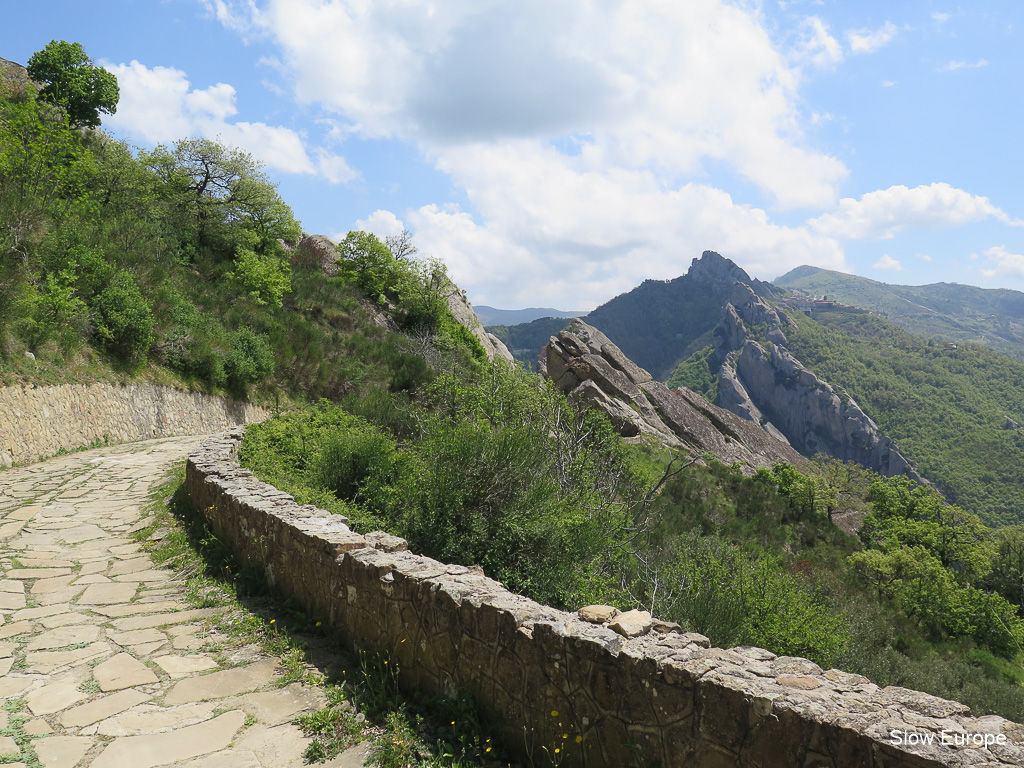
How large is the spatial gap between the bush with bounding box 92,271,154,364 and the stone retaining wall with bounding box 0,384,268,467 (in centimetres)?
112

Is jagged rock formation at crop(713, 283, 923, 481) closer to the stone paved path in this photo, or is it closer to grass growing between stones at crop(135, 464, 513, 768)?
grass growing between stones at crop(135, 464, 513, 768)

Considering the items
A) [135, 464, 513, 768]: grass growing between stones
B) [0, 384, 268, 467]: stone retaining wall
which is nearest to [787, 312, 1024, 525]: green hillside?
[0, 384, 268, 467]: stone retaining wall

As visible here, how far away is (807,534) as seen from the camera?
83.0 feet

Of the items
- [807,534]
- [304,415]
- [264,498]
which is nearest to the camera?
[264,498]

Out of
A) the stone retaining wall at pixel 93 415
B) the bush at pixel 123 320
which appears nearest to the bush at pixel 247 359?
the stone retaining wall at pixel 93 415

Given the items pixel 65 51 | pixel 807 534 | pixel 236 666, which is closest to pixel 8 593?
pixel 236 666

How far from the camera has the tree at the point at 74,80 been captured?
32.8 meters

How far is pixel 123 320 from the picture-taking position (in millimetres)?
14992

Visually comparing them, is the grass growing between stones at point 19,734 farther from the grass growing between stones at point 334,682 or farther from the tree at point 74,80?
the tree at point 74,80

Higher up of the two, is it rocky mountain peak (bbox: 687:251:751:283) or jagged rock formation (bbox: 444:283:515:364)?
rocky mountain peak (bbox: 687:251:751:283)

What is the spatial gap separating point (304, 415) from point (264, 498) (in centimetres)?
655

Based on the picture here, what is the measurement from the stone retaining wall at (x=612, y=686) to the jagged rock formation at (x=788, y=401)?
8033cm

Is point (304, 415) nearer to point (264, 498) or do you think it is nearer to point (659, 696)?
point (264, 498)

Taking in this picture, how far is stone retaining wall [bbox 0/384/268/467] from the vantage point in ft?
36.1
